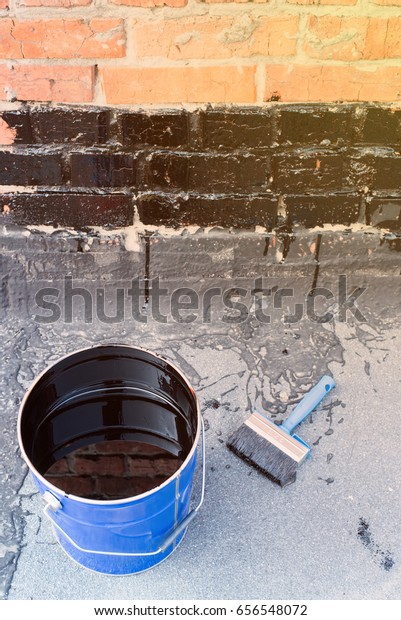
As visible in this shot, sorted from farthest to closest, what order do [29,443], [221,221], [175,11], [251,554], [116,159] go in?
[221,221] → [116,159] → [175,11] → [251,554] → [29,443]

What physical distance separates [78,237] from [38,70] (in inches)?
17.9

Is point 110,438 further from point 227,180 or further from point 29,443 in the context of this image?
point 227,180

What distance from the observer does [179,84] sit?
1.44m

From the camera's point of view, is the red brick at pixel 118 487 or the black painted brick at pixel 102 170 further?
the black painted brick at pixel 102 170

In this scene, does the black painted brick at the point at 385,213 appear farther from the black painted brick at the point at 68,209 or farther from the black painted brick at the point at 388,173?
the black painted brick at the point at 68,209

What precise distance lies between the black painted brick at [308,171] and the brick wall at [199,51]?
15 centimetres

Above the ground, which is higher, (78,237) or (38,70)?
(38,70)

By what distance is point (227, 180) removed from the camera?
1.58 metres

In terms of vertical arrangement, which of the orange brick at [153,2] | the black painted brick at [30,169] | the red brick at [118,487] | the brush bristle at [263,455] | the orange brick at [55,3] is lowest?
the red brick at [118,487]

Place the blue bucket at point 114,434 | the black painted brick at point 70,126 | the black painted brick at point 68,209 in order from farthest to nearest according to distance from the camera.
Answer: the black painted brick at point 68,209 → the black painted brick at point 70,126 → the blue bucket at point 114,434

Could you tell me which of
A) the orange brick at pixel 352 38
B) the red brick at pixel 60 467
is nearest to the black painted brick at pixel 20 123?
the orange brick at pixel 352 38

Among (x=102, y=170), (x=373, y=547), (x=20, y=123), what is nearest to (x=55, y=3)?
(x=20, y=123)

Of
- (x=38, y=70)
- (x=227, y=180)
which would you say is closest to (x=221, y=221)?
(x=227, y=180)

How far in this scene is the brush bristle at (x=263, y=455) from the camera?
1.34 meters
